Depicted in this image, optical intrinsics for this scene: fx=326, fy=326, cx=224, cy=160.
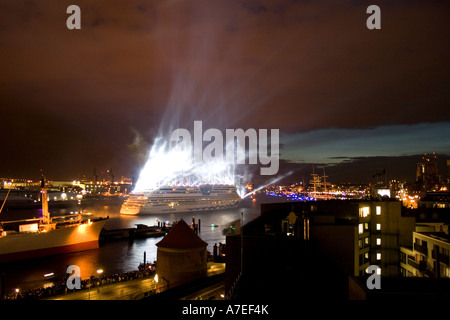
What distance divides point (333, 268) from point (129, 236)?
84.1 ft

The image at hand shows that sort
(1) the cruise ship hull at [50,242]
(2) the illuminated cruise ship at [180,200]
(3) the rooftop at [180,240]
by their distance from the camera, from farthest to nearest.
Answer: (2) the illuminated cruise ship at [180,200]
(1) the cruise ship hull at [50,242]
(3) the rooftop at [180,240]

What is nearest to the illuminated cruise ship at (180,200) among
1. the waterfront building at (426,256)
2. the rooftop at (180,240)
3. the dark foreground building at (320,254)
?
the dark foreground building at (320,254)

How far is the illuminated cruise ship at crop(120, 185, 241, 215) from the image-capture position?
52.7 meters

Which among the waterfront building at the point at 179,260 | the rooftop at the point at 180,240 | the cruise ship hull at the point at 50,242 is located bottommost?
the cruise ship hull at the point at 50,242

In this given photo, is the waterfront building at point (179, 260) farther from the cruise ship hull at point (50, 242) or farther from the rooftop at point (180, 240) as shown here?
the cruise ship hull at point (50, 242)

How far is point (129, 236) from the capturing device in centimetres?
3111

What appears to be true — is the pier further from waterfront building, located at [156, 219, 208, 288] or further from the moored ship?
waterfront building, located at [156, 219, 208, 288]

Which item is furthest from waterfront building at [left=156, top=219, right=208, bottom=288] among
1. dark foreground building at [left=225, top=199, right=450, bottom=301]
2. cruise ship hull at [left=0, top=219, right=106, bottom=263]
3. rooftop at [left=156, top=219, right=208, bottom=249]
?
cruise ship hull at [left=0, top=219, right=106, bottom=263]

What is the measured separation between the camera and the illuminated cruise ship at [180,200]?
52.7 m

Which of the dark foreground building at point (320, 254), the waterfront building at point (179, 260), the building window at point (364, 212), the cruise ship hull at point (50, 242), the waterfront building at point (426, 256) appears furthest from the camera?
the cruise ship hull at point (50, 242)

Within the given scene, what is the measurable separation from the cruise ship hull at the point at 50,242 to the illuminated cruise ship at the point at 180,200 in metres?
24.8

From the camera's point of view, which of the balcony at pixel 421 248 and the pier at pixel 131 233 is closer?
the balcony at pixel 421 248

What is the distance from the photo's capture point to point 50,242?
2334cm
